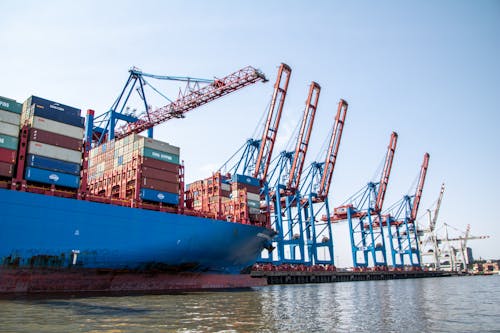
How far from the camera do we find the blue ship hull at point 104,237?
72.5 ft

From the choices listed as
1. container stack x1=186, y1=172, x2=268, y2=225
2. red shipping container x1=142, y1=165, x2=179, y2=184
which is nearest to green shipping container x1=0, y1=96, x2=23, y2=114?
red shipping container x1=142, y1=165, x2=179, y2=184

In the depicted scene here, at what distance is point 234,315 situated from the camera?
15.0m

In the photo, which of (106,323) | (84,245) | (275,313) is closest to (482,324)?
(275,313)

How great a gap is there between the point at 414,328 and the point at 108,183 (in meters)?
25.7

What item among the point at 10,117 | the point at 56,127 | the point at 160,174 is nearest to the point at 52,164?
the point at 56,127

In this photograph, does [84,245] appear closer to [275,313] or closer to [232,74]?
[275,313]

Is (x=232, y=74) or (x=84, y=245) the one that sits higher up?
(x=232, y=74)

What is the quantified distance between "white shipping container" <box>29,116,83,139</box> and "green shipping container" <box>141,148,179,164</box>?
4.85m

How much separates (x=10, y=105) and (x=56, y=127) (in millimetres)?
2832

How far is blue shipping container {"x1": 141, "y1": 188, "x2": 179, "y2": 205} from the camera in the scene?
1128 inches

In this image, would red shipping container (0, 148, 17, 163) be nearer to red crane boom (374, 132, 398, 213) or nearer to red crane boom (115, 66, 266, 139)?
red crane boom (115, 66, 266, 139)

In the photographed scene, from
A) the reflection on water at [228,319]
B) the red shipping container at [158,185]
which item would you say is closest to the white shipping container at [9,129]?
the red shipping container at [158,185]

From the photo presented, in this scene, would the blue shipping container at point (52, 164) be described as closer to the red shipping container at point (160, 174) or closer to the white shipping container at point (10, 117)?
the white shipping container at point (10, 117)

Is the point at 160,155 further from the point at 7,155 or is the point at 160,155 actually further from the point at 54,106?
the point at 7,155
